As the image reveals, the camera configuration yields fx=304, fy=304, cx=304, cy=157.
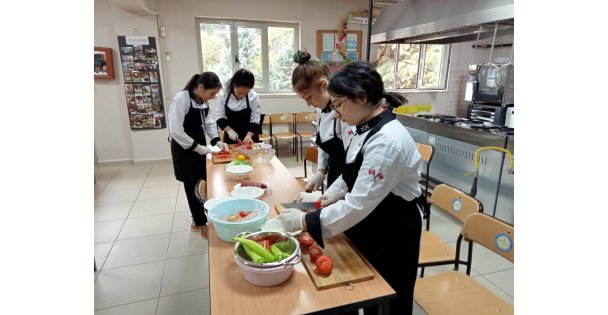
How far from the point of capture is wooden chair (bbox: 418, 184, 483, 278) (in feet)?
4.82

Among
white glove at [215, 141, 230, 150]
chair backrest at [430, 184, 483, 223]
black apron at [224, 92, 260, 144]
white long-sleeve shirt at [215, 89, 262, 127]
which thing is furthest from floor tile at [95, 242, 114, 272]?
chair backrest at [430, 184, 483, 223]

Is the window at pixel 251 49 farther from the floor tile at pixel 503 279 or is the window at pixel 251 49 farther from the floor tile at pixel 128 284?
the floor tile at pixel 503 279

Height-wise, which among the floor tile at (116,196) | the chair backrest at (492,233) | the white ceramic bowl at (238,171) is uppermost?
the white ceramic bowl at (238,171)

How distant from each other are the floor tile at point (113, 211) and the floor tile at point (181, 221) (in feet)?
1.62

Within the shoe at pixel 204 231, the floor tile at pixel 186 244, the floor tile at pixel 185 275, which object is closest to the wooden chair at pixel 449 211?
the floor tile at pixel 185 275

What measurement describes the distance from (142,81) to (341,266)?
14.2ft

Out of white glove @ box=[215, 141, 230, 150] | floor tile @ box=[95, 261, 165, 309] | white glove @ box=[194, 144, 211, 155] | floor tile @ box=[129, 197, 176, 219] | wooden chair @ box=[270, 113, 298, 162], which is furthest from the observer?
wooden chair @ box=[270, 113, 298, 162]

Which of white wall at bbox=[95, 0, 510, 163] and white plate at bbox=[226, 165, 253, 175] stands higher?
white wall at bbox=[95, 0, 510, 163]

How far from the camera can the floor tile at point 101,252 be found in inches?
85.4

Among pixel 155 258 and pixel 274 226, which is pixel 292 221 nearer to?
pixel 274 226

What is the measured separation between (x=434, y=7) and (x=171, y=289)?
2.81 meters

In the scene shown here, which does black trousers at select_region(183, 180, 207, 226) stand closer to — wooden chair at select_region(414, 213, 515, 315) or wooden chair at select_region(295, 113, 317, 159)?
wooden chair at select_region(414, 213, 515, 315)

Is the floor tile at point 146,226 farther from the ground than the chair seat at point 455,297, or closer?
closer

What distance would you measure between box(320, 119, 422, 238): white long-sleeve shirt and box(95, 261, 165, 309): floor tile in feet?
4.88
